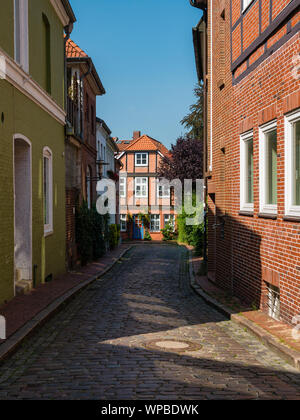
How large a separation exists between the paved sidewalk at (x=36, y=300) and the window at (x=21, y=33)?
461 cm

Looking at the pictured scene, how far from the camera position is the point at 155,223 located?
48.6 metres

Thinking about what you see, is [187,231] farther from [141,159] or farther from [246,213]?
[246,213]

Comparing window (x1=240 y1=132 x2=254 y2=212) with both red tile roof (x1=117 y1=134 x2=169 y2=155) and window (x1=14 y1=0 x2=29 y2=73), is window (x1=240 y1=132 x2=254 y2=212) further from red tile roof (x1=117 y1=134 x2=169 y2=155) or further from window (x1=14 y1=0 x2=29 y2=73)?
red tile roof (x1=117 y1=134 x2=169 y2=155)

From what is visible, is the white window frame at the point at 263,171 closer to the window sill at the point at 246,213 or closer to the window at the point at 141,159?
the window sill at the point at 246,213

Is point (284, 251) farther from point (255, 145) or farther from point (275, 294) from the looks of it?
point (255, 145)

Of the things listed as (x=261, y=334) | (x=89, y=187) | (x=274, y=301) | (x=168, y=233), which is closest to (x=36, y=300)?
(x=274, y=301)

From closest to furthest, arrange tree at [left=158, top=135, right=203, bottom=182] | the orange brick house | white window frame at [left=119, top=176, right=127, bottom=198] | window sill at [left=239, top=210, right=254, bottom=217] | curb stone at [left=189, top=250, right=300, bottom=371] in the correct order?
curb stone at [left=189, top=250, right=300, bottom=371] → window sill at [left=239, top=210, right=254, bottom=217] → tree at [left=158, top=135, right=203, bottom=182] → the orange brick house → white window frame at [left=119, top=176, right=127, bottom=198]

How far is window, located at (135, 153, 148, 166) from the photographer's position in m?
50.4

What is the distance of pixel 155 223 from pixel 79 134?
2979 cm

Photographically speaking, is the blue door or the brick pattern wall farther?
the blue door

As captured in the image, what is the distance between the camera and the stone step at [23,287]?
10.6 m

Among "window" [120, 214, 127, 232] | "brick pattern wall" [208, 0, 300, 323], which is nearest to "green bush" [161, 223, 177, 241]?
"window" [120, 214, 127, 232]

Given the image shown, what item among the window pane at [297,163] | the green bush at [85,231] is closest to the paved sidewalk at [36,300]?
the green bush at [85,231]

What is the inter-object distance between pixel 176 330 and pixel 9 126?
4.74m
